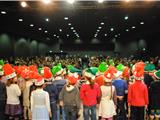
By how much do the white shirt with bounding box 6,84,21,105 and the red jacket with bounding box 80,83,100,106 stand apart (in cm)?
168

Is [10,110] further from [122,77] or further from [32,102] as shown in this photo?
[122,77]

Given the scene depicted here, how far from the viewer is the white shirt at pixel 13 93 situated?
867cm

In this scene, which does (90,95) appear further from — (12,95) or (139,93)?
(12,95)

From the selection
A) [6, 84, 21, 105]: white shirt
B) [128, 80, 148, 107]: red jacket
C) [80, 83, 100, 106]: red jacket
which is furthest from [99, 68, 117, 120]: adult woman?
[6, 84, 21, 105]: white shirt

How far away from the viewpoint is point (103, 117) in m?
8.35

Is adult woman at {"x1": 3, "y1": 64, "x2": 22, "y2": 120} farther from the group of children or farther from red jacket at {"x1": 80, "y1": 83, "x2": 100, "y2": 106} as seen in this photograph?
red jacket at {"x1": 80, "y1": 83, "x2": 100, "y2": 106}

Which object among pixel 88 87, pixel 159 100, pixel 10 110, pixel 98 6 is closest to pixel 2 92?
pixel 10 110

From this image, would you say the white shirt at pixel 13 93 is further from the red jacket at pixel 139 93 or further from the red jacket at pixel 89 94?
the red jacket at pixel 139 93

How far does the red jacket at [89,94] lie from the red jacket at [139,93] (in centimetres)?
93

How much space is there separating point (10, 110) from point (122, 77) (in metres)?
3.28

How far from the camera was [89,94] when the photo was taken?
827cm

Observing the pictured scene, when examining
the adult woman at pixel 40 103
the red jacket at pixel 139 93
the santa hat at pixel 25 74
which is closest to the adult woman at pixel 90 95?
the red jacket at pixel 139 93

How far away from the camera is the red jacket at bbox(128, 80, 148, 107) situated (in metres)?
8.37

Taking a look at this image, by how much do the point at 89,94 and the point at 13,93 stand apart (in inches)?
78.6
